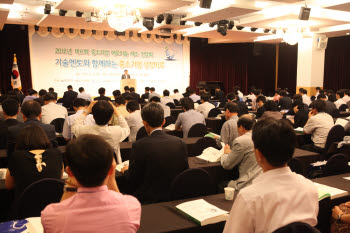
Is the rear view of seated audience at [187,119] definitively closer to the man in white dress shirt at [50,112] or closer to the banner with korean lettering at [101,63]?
the man in white dress shirt at [50,112]

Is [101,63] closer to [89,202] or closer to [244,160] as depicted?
[244,160]

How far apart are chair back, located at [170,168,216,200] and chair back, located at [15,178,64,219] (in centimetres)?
86

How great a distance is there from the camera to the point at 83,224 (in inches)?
52.8

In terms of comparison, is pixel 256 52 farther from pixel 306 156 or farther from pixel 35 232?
pixel 35 232

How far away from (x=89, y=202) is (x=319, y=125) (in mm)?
4925

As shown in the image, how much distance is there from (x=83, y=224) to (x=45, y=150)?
1.55 m

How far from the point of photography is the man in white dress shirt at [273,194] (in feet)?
4.95

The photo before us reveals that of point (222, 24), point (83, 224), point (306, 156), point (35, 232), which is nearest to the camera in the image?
point (83, 224)

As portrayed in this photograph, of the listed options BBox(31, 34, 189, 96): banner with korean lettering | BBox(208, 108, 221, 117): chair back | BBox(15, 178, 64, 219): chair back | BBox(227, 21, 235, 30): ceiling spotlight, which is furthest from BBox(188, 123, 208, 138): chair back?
BBox(31, 34, 189, 96): banner with korean lettering

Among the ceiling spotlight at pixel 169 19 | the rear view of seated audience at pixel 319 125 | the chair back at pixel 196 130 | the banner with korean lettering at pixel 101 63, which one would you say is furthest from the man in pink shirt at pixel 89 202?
the banner with korean lettering at pixel 101 63

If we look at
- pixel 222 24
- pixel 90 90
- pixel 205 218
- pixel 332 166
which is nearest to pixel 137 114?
pixel 332 166

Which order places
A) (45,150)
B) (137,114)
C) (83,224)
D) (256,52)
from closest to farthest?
1. (83,224)
2. (45,150)
3. (137,114)
4. (256,52)

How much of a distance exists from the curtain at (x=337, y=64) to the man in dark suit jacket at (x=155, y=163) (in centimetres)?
1470

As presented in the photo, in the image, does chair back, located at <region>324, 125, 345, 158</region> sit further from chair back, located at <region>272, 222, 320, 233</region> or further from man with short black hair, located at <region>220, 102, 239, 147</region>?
chair back, located at <region>272, 222, 320, 233</region>
